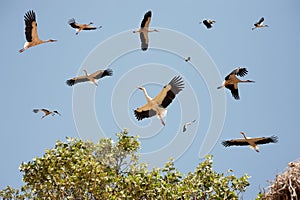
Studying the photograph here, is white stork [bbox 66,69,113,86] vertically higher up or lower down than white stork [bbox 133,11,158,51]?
lower down

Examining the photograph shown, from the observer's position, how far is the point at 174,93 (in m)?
12.9

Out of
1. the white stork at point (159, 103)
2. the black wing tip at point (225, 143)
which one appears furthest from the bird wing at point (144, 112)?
the black wing tip at point (225, 143)

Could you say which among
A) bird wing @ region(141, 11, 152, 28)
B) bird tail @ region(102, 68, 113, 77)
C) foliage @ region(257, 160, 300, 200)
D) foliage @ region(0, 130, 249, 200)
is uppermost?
bird wing @ region(141, 11, 152, 28)

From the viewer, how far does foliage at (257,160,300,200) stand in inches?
271

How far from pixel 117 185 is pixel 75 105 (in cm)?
948

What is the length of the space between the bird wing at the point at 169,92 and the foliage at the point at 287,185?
5.84 meters

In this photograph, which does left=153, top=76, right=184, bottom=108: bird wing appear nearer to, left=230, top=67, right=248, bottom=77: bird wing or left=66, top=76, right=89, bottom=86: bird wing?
left=230, top=67, right=248, bottom=77: bird wing

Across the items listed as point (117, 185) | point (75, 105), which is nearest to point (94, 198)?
point (117, 185)

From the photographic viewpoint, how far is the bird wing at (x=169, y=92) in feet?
41.6

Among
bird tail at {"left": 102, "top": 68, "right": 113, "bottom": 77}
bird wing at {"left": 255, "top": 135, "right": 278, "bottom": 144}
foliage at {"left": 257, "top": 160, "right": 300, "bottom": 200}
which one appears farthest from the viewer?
bird tail at {"left": 102, "top": 68, "right": 113, "bottom": 77}

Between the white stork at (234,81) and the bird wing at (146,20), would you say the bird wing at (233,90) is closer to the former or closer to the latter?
the white stork at (234,81)

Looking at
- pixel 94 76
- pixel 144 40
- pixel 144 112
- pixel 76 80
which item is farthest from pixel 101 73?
pixel 144 112

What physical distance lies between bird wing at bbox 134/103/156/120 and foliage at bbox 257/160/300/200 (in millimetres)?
6436

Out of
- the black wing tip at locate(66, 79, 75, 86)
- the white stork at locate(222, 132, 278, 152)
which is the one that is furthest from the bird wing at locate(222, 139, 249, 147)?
the black wing tip at locate(66, 79, 75, 86)
